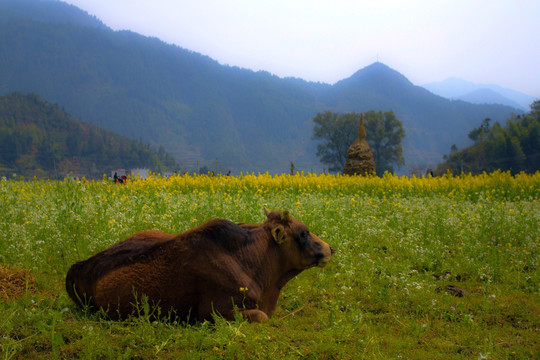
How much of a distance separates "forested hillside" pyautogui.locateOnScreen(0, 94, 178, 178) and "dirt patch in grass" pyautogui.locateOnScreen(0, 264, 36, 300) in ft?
278

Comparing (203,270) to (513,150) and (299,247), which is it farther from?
(513,150)

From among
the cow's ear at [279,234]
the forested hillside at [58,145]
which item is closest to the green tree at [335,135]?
the forested hillside at [58,145]

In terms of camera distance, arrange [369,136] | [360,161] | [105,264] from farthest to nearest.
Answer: [369,136]
[360,161]
[105,264]

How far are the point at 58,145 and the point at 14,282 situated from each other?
332 feet

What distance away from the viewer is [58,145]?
315 ft

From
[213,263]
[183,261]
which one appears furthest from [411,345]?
[183,261]

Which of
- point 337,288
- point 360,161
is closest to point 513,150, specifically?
point 360,161

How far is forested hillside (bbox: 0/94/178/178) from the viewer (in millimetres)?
90625

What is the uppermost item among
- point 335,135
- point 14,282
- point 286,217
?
point 335,135

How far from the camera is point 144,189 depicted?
14391 mm

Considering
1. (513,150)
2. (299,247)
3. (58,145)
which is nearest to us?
(299,247)

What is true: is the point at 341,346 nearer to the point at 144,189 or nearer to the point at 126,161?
the point at 144,189

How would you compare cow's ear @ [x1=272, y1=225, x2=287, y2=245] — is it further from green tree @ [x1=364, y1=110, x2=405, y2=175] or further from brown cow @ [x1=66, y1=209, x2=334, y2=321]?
green tree @ [x1=364, y1=110, x2=405, y2=175]

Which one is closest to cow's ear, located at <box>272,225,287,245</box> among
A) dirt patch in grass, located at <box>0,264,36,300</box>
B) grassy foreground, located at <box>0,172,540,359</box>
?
grassy foreground, located at <box>0,172,540,359</box>
